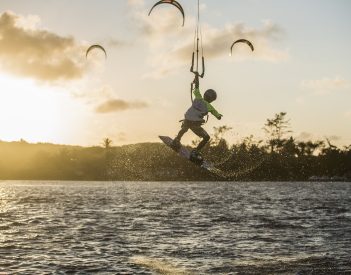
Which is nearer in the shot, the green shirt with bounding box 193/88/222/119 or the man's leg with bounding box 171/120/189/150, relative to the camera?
the green shirt with bounding box 193/88/222/119

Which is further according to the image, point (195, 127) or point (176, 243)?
point (176, 243)

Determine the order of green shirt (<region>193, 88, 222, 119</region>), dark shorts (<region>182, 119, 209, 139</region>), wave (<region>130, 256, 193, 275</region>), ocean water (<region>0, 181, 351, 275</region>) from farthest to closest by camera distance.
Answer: ocean water (<region>0, 181, 351, 275</region>) → wave (<region>130, 256, 193, 275</region>) → dark shorts (<region>182, 119, 209, 139</region>) → green shirt (<region>193, 88, 222, 119</region>)

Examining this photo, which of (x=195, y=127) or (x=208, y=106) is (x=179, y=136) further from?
(x=208, y=106)

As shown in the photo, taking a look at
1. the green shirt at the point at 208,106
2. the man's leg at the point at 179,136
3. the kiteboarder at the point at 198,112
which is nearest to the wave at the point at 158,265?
the man's leg at the point at 179,136

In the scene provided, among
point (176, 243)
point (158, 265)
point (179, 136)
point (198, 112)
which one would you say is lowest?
point (158, 265)

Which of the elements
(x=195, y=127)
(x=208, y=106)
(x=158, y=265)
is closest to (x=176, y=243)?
(x=158, y=265)

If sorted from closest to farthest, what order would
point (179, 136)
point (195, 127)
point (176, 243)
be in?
point (195, 127)
point (179, 136)
point (176, 243)

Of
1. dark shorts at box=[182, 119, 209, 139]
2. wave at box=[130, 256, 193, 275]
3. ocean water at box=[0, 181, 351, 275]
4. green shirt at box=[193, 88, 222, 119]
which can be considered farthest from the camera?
ocean water at box=[0, 181, 351, 275]

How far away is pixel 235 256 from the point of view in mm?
45625

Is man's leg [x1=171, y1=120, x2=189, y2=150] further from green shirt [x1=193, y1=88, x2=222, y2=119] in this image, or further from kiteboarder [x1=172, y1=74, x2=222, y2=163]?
green shirt [x1=193, y1=88, x2=222, y2=119]

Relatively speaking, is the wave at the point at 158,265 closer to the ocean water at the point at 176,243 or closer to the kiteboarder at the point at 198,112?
the ocean water at the point at 176,243

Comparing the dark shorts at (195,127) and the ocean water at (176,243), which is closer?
the dark shorts at (195,127)

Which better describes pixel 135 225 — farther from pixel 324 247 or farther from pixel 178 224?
pixel 324 247

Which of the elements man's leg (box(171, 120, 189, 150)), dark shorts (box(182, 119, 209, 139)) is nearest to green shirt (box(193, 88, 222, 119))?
dark shorts (box(182, 119, 209, 139))
